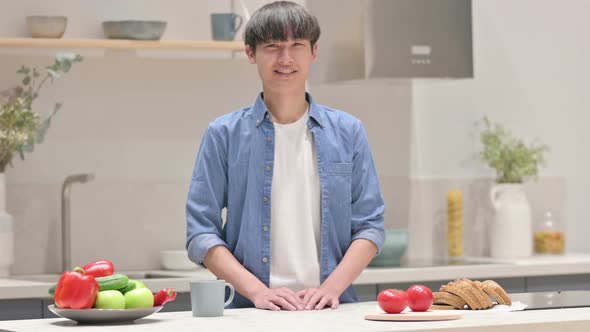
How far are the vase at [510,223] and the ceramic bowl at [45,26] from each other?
1934 mm

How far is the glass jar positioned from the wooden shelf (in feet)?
5.40

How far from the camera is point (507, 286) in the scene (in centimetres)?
452

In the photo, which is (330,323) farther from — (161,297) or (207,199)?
(207,199)

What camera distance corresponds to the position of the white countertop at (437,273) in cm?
394

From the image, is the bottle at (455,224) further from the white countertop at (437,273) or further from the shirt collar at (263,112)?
the shirt collar at (263,112)

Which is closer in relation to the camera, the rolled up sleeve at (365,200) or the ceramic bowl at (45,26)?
the rolled up sleeve at (365,200)

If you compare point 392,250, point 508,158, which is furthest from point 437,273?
point 508,158

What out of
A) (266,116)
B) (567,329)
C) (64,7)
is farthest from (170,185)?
(567,329)

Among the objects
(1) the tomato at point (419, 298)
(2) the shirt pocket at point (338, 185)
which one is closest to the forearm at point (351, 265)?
(2) the shirt pocket at point (338, 185)

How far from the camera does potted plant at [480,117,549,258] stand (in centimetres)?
498

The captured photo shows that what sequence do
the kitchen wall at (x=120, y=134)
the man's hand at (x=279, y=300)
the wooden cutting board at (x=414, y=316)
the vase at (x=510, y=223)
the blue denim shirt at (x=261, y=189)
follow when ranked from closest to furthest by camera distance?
the wooden cutting board at (x=414, y=316) < the man's hand at (x=279, y=300) < the blue denim shirt at (x=261, y=189) < the kitchen wall at (x=120, y=134) < the vase at (x=510, y=223)

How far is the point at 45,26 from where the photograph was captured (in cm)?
429

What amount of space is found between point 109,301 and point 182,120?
7.52 ft

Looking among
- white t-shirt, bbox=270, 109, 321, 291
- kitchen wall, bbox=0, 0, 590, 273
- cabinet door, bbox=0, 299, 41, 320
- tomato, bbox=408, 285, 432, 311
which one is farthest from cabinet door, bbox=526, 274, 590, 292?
tomato, bbox=408, 285, 432, 311
